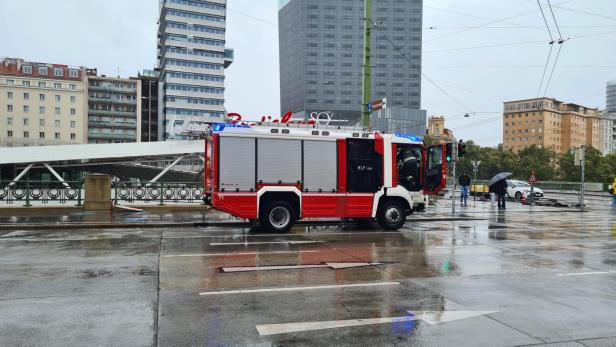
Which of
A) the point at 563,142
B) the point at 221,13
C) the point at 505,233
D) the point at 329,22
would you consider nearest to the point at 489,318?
the point at 505,233

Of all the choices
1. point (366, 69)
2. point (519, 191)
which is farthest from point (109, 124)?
point (366, 69)

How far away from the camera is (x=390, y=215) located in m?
15.6

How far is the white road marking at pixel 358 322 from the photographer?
209 inches

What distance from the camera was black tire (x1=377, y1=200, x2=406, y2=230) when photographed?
15.6 m

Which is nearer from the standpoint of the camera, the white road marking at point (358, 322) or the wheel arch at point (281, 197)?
the white road marking at point (358, 322)

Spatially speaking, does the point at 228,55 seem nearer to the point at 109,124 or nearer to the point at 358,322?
the point at 109,124

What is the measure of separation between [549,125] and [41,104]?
14187 centimetres

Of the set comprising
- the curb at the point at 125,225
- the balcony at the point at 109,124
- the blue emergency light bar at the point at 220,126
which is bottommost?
the curb at the point at 125,225

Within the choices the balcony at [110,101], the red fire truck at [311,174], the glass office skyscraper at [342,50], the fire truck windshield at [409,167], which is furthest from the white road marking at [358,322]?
the balcony at [110,101]

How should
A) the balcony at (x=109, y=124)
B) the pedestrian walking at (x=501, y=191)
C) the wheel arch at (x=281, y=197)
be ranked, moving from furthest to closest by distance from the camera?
the balcony at (x=109, y=124) → the pedestrian walking at (x=501, y=191) → the wheel arch at (x=281, y=197)

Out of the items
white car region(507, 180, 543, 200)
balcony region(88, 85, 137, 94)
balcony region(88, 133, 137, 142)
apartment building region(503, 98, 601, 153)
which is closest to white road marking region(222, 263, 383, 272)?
white car region(507, 180, 543, 200)

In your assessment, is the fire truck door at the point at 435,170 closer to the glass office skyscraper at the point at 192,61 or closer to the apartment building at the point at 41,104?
the apartment building at the point at 41,104

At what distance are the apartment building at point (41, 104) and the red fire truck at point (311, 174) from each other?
109 m

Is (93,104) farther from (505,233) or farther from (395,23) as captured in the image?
(505,233)
